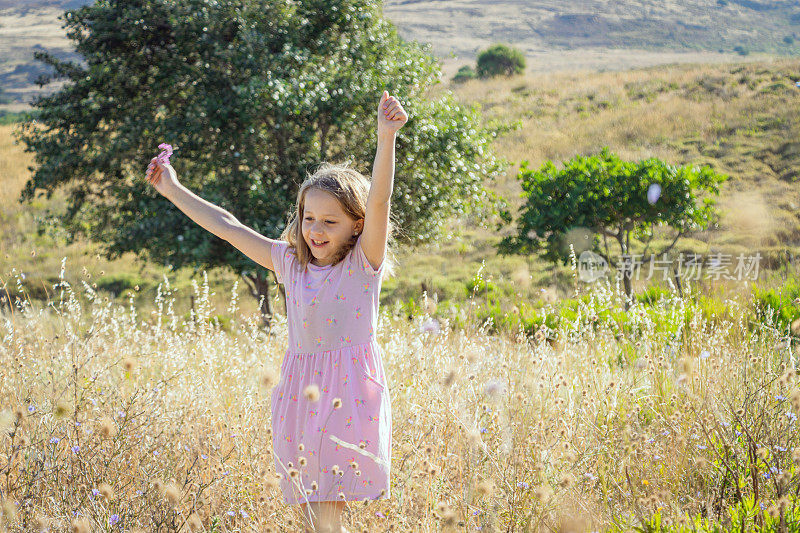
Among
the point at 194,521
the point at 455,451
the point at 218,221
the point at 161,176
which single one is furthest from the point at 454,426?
→ the point at 161,176

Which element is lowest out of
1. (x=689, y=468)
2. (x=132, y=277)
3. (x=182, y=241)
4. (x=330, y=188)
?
(x=132, y=277)

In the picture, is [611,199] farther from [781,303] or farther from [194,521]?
[194,521]

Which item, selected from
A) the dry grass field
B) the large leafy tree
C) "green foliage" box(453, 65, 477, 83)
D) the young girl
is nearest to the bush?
the large leafy tree

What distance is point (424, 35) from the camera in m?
82.2

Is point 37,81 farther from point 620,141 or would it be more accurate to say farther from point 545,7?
point 545,7

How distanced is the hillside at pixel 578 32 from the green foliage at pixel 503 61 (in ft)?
46.8

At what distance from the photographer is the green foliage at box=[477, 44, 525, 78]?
37531 millimetres

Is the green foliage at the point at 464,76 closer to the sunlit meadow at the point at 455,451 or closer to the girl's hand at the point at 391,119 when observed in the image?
the sunlit meadow at the point at 455,451

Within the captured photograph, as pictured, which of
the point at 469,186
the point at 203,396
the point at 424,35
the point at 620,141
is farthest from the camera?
the point at 424,35

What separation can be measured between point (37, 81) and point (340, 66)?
156 inches

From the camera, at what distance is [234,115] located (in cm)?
780

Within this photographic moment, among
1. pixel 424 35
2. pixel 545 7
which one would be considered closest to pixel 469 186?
pixel 424 35

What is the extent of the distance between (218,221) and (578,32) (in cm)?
9073

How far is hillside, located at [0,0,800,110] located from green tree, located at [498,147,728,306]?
45014 millimetres
